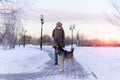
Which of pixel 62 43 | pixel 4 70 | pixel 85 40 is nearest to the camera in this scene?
pixel 4 70

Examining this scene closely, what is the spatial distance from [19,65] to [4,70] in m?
1.80

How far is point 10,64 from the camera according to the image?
56.7 ft

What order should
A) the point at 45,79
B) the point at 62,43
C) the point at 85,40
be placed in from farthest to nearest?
the point at 85,40
the point at 62,43
the point at 45,79

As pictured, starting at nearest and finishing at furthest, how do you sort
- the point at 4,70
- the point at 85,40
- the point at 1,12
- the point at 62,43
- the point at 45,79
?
the point at 45,79 < the point at 4,70 < the point at 62,43 < the point at 1,12 < the point at 85,40

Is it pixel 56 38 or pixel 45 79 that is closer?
pixel 45 79

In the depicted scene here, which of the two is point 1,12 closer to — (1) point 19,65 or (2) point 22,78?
(1) point 19,65

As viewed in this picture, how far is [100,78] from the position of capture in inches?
516

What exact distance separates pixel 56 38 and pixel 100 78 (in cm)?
483

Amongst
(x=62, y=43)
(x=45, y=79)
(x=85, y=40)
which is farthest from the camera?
(x=85, y=40)

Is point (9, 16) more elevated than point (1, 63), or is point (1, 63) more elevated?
point (9, 16)

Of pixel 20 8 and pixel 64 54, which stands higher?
pixel 20 8

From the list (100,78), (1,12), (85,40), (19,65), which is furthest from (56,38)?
(85,40)

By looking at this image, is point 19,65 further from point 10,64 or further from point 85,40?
point 85,40

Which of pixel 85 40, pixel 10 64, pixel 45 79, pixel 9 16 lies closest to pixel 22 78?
pixel 45 79
